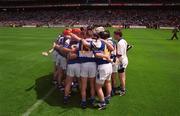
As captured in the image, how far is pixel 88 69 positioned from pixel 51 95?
2.07 meters

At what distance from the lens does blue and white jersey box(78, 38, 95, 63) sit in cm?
980

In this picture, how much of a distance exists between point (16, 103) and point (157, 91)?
4983 millimetres

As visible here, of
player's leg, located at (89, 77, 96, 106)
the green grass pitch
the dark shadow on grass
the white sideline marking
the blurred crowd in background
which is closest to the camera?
the white sideline marking

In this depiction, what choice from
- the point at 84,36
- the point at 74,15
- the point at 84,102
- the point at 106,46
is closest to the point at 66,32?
the point at 84,36

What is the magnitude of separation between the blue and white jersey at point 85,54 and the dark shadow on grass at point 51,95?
1467 millimetres

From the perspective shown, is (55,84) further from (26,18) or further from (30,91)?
(26,18)

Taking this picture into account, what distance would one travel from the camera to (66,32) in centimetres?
1052

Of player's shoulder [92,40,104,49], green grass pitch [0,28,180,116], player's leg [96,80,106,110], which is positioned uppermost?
player's shoulder [92,40,104,49]

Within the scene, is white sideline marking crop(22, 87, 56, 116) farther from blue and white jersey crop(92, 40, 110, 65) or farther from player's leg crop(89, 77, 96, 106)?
blue and white jersey crop(92, 40, 110, 65)

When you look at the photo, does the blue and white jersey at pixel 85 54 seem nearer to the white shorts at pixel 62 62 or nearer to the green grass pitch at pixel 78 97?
the green grass pitch at pixel 78 97

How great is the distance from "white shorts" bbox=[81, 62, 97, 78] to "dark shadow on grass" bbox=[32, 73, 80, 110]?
1.06 metres

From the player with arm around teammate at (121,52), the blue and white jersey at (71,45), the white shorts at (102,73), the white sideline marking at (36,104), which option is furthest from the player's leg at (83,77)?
the player with arm around teammate at (121,52)

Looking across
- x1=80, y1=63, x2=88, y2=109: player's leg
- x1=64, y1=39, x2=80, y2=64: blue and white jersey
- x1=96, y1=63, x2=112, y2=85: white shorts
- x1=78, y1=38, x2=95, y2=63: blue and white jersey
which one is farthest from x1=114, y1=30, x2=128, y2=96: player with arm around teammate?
x1=80, y1=63, x2=88, y2=109: player's leg

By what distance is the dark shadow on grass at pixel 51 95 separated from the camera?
33.6 ft
